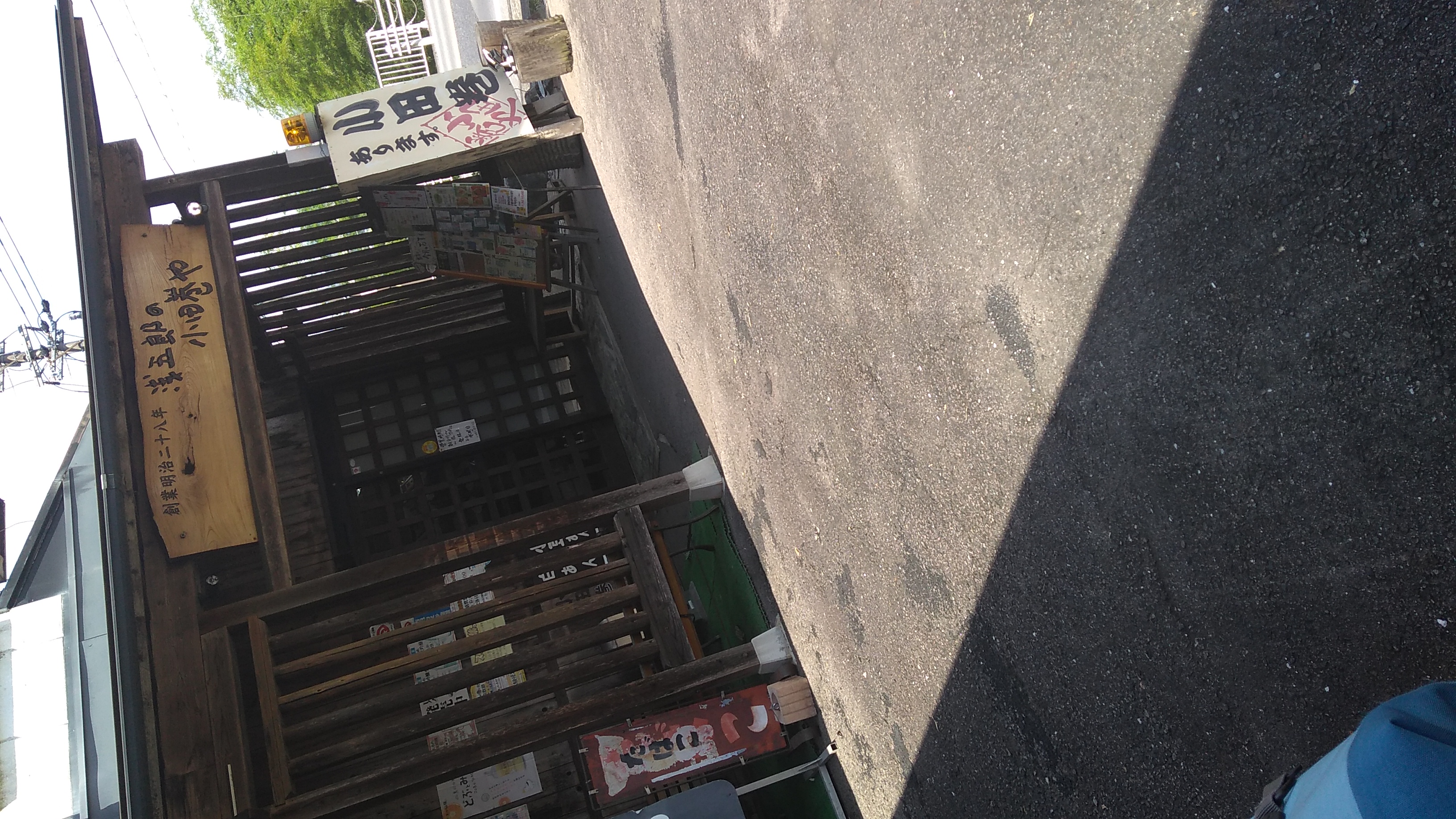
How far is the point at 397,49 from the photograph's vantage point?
18.2 metres

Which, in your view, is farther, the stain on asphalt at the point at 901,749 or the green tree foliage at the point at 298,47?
the green tree foliage at the point at 298,47

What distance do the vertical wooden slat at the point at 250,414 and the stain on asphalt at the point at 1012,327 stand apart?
4144mm

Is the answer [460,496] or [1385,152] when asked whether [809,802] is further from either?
[460,496]

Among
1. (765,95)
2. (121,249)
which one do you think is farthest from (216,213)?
(765,95)

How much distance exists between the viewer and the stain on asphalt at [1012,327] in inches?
86.3

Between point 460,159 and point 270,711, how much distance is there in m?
3.81

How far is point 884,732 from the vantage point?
3641 mm

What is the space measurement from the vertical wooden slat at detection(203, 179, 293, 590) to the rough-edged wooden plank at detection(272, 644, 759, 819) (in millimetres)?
1229

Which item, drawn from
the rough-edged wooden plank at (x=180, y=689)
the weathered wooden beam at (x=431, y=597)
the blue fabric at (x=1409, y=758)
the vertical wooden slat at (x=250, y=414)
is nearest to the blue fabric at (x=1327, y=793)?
the blue fabric at (x=1409, y=758)

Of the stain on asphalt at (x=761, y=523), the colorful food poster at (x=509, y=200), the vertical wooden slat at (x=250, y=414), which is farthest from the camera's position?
the colorful food poster at (x=509, y=200)

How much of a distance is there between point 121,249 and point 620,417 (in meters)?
4.28

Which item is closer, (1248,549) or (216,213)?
(1248,549)

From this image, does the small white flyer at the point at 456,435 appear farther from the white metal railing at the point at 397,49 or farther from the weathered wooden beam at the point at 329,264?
the white metal railing at the point at 397,49

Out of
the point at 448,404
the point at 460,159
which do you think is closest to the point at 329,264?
the point at 448,404
